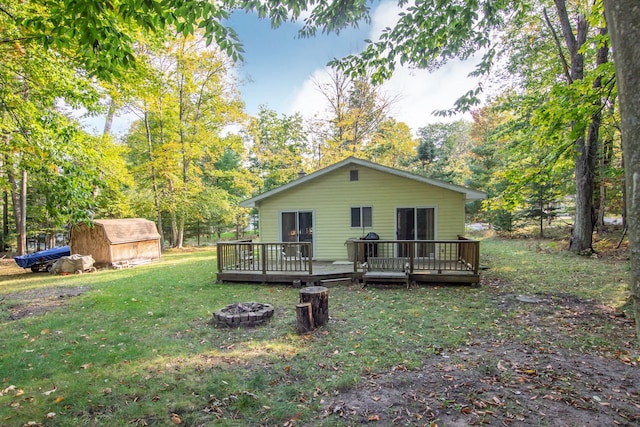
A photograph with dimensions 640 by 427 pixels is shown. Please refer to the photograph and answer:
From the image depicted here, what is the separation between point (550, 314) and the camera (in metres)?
5.65

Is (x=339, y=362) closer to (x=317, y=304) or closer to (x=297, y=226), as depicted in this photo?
(x=317, y=304)

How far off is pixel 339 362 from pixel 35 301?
8051mm

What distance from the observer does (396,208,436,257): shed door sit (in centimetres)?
1073

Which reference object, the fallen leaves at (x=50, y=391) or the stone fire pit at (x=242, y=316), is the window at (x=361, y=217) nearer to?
the stone fire pit at (x=242, y=316)

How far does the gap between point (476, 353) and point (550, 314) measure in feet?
8.66

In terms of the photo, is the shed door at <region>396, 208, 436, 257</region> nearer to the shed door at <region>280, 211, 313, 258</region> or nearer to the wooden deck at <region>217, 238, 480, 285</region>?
the wooden deck at <region>217, 238, 480, 285</region>

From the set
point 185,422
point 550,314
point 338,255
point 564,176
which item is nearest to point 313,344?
point 185,422

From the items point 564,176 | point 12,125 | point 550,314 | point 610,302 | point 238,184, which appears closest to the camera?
point 550,314

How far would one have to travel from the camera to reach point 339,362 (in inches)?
156

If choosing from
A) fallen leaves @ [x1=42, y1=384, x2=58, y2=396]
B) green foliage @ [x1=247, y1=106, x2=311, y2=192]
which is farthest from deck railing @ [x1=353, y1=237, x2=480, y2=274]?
green foliage @ [x1=247, y1=106, x2=311, y2=192]

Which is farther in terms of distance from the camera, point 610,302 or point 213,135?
point 213,135

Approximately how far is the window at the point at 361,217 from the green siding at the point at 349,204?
0.15 m

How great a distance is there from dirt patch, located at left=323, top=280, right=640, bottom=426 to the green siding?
6250 millimetres

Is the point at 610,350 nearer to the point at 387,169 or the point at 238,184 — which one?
the point at 387,169
